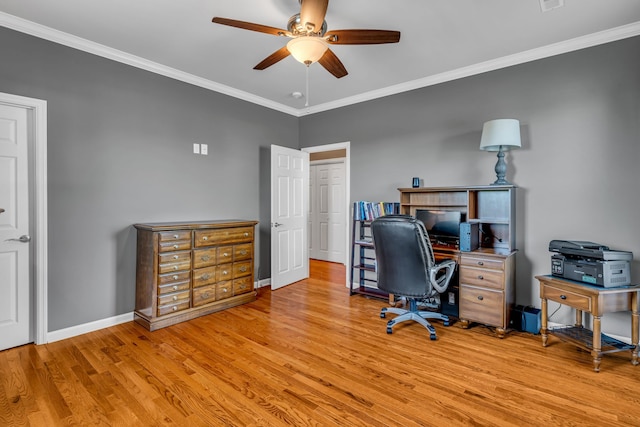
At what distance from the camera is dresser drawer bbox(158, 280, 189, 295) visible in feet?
10.2

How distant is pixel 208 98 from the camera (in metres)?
3.97

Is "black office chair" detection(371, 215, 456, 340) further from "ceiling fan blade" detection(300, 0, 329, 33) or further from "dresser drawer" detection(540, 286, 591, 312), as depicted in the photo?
"ceiling fan blade" detection(300, 0, 329, 33)

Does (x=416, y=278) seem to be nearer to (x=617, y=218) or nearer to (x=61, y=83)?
(x=617, y=218)

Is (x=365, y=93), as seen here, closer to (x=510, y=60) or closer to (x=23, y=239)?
(x=510, y=60)

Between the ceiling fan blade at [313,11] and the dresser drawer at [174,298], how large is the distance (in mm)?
2706

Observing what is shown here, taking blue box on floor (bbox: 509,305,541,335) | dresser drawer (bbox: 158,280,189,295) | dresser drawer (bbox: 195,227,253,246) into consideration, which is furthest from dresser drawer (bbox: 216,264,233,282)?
blue box on floor (bbox: 509,305,541,335)

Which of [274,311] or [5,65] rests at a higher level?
[5,65]

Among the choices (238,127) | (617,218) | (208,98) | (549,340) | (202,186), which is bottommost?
(549,340)

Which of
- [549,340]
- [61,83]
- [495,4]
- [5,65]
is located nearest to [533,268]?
[549,340]

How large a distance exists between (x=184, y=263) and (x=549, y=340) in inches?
138

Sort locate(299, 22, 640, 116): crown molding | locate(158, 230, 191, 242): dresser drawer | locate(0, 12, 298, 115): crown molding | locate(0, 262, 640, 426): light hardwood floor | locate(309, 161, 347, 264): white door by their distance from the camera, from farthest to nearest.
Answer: locate(309, 161, 347, 264): white door → locate(158, 230, 191, 242): dresser drawer → locate(299, 22, 640, 116): crown molding → locate(0, 12, 298, 115): crown molding → locate(0, 262, 640, 426): light hardwood floor

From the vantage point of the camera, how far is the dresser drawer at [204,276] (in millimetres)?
3379

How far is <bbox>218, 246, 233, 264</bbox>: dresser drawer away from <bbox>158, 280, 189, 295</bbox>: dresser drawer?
0.44 meters

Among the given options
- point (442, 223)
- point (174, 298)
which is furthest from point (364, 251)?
point (174, 298)
